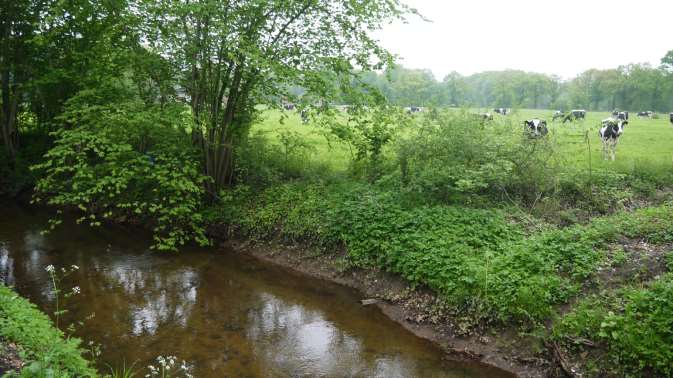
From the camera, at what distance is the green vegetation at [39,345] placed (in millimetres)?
4398

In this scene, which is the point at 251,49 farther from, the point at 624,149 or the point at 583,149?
the point at 624,149

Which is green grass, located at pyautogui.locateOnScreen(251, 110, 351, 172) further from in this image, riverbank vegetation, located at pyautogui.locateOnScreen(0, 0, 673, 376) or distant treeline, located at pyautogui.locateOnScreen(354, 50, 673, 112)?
distant treeline, located at pyautogui.locateOnScreen(354, 50, 673, 112)

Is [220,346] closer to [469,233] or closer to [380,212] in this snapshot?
[380,212]

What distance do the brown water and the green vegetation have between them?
4.52ft

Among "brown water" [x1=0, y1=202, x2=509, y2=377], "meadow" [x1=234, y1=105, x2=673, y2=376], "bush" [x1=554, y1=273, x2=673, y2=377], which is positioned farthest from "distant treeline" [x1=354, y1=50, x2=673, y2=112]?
"bush" [x1=554, y1=273, x2=673, y2=377]

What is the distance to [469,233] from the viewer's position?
8930mm

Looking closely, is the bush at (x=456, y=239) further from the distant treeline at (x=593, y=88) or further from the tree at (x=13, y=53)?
the distant treeline at (x=593, y=88)

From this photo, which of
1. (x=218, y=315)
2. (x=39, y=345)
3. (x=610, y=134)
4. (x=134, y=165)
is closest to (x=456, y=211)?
(x=218, y=315)

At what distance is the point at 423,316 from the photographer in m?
8.01

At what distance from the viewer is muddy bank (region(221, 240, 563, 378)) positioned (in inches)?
265

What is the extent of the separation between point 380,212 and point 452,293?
2.69 m

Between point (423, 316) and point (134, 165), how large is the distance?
758cm

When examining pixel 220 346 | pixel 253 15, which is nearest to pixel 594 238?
pixel 220 346

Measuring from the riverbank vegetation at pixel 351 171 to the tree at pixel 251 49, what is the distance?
0.05 metres
